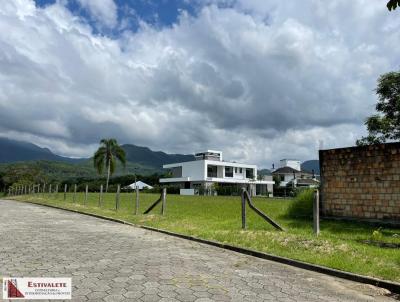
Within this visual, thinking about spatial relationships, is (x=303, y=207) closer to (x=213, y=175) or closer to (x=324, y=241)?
(x=324, y=241)

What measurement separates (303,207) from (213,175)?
60182 mm

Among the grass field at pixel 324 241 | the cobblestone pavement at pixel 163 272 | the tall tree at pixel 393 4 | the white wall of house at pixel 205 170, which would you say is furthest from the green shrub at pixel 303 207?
the white wall of house at pixel 205 170

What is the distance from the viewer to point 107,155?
61.6m

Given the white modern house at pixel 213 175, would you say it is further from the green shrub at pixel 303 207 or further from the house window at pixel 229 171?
the green shrub at pixel 303 207

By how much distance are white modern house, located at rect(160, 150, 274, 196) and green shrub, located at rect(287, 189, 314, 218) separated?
175 ft

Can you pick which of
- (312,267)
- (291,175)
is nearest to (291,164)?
(291,175)

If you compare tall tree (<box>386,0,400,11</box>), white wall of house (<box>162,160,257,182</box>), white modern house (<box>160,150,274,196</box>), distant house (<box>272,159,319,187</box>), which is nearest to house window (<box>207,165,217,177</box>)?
white modern house (<box>160,150,274,196</box>)

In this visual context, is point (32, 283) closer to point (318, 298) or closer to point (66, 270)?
point (66, 270)

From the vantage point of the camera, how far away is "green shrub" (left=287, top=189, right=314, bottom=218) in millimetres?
15992

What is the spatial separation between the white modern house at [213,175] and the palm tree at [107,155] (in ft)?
48.3

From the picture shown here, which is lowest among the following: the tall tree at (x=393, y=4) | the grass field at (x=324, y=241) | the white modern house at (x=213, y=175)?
the grass field at (x=324, y=241)

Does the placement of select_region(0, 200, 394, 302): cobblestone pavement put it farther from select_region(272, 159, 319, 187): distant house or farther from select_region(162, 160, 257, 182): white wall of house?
select_region(272, 159, 319, 187): distant house

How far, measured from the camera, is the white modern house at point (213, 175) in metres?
73.6

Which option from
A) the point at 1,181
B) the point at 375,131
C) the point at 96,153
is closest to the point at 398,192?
the point at 375,131
